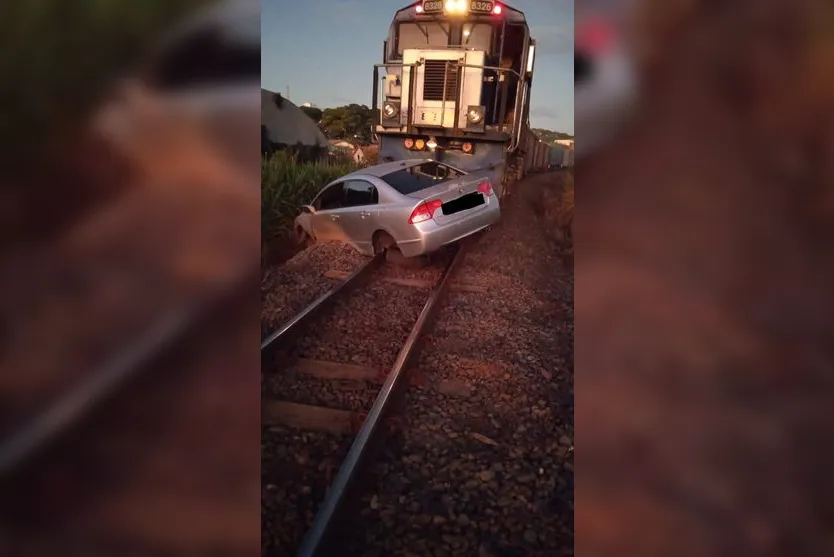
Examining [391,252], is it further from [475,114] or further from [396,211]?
[475,114]

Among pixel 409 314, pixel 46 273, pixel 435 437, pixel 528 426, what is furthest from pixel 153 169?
pixel 409 314

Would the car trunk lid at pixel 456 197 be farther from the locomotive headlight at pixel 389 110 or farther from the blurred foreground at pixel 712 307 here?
the blurred foreground at pixel 712 307

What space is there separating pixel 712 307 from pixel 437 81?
7.97 meters

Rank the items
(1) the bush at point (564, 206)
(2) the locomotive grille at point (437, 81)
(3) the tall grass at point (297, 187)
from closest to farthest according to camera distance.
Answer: (1) the bush at point (564, 206), (3) the tall grass at point (297, 187), (2) the locomotive grille at point (437, 81)

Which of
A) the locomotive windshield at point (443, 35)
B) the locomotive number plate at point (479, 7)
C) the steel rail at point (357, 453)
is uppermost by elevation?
the locomotive number plate at point (479, 7)

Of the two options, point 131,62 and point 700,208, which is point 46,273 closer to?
point 131,62

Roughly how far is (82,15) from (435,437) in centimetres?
249

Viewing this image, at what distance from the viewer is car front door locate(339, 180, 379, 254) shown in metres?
5.54

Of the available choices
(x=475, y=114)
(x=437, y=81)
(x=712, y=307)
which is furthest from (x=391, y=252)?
(x=712, y=307)

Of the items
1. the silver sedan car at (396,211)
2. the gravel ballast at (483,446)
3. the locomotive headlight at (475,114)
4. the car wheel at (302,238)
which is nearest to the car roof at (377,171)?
the silver sedan car at (396,211)

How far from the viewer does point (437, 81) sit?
8.12m

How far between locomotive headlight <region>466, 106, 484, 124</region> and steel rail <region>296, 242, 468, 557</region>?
4.25 meters

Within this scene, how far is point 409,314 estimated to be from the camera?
4.67m

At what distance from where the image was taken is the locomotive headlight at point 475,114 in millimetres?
7789
